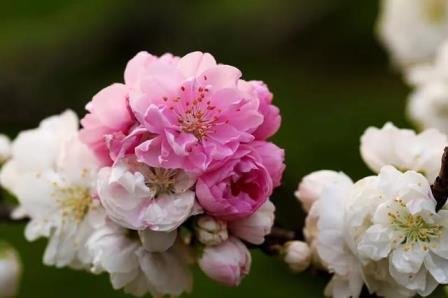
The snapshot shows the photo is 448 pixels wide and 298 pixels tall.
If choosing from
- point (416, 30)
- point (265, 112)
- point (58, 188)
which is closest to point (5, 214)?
point (58, 188)

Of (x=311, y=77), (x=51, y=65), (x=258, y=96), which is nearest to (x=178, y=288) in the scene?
(x=258, y=96)

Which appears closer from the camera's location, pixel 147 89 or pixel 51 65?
pixel 147 89

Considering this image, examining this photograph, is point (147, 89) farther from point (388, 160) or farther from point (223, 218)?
point (388, 160)

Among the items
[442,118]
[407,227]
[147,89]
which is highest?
[147,89]

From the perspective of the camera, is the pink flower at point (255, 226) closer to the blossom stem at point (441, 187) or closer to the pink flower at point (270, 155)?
the pink flower at point (270, 155)

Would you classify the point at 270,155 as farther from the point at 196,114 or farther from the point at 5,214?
the point at 5,214

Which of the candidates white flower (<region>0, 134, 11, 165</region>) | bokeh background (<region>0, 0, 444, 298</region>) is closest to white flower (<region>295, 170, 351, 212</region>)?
white flower (<region>0, 134, 11, 165</region>)

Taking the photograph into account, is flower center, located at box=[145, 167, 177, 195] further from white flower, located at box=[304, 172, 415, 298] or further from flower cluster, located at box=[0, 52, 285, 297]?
white flower, located at box=[304, 172, 415, 298]
